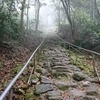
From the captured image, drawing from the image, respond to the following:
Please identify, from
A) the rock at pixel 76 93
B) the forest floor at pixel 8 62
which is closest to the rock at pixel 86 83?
the rock at pixel 76 93

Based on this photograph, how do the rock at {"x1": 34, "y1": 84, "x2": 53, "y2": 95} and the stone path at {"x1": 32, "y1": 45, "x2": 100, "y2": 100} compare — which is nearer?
the stone path at {"x1": 32, "y1": 45, "x2": 100, "y2": 100}

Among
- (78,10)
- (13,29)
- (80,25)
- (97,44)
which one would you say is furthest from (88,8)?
(13,29)

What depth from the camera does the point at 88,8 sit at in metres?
21.6

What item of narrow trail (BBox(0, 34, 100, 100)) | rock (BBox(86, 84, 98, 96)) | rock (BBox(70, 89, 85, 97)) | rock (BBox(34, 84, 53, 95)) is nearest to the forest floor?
narrow trail (BBox(0, 34, 100, 100))

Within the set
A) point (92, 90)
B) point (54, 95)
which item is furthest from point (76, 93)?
point (54, 95)

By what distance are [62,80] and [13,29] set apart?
5652mm

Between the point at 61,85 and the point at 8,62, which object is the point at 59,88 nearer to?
the point at 61,85

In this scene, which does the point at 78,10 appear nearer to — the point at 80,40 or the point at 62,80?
the point at 80,40

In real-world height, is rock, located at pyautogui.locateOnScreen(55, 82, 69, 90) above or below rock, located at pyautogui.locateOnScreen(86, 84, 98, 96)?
above

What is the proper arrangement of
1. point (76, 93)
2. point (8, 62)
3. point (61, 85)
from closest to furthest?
point (76, 93)
point (61, 85)
point (8, 62)

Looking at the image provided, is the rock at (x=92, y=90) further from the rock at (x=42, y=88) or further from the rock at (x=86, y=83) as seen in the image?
the rock at (x=42, y=88)

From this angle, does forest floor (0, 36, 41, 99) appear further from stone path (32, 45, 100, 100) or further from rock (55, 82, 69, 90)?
rock (55, 82, 69, 90)

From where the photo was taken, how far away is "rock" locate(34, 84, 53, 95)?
13.7 ft

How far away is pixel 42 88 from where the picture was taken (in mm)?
4367
